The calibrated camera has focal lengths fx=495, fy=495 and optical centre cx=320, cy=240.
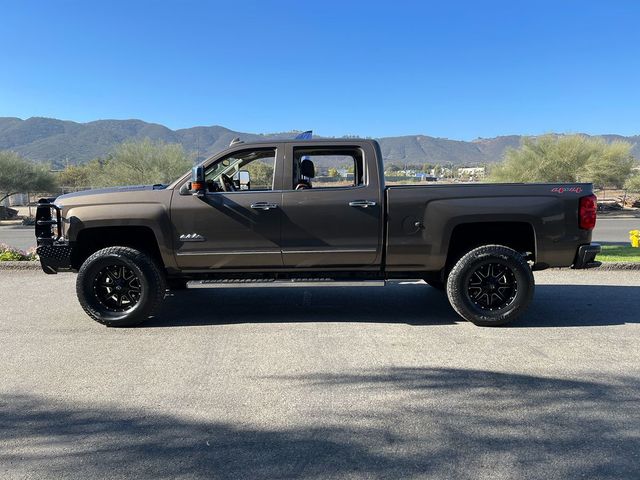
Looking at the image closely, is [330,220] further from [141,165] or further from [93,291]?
[141,165]

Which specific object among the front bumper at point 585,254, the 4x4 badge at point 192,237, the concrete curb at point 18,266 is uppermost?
the 4x4 badge at point 192,237

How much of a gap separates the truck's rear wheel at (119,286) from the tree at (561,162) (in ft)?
93.1

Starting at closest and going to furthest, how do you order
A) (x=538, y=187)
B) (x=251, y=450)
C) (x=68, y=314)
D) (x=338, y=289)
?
(x=251, y=450)
(x=538, y=187)
(x=68, y=314)
(x=338, y=289)

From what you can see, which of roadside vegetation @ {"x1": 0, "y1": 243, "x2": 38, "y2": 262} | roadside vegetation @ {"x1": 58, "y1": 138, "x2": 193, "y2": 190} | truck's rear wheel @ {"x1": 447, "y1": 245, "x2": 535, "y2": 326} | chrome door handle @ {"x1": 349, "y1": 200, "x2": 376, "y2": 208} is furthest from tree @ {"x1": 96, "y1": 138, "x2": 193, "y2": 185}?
truck's rear wheel @ {"x1": 447, "y1": 245, "x2": 535, "y2": 326}

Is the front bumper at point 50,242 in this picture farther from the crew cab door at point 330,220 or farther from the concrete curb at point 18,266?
the concrete curb at point 18,266

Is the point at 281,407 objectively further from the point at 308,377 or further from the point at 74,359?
the point at 74,359

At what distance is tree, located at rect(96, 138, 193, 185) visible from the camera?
27.5m

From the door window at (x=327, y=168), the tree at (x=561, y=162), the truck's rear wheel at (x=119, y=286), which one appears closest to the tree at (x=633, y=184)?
the tree at (x=561, y=162)

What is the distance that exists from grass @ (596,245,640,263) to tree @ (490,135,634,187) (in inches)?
776

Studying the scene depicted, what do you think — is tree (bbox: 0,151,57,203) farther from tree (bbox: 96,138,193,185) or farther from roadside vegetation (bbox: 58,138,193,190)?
tree (bbox: 96,138,193,185)

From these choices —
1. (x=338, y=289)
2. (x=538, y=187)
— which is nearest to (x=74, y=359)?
(x=338, y=289)

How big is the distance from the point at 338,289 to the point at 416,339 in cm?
249

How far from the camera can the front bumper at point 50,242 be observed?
5.51m

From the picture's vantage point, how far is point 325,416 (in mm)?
3420
